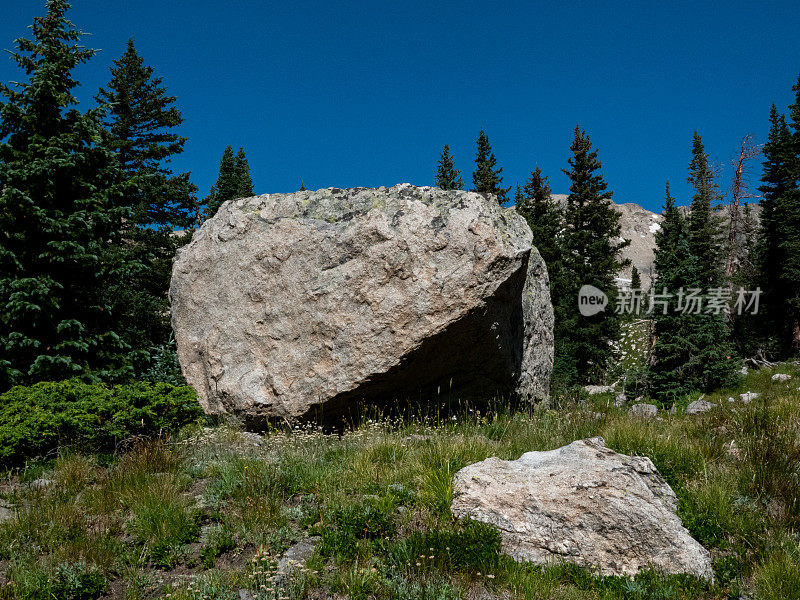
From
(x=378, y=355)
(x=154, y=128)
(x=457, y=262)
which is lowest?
(x=378, y=355)

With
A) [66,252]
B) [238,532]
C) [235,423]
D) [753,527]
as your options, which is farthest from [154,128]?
[753,527]

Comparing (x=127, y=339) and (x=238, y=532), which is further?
(x=127, y=339)

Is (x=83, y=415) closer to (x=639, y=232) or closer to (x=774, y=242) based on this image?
(x=774, y=242)

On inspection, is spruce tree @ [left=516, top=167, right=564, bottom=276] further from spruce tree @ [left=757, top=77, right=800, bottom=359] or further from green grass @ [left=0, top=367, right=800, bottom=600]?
green grass @ [left=0, top=367, right=800, bottom=600]

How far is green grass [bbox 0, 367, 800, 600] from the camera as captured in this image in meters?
4.19

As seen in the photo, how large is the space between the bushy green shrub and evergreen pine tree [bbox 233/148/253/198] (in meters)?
29.6

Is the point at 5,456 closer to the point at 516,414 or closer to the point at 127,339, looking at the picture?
the point at 127,339

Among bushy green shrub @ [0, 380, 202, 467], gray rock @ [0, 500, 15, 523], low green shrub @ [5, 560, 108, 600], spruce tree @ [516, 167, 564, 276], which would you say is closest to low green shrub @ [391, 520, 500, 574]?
low green shrub @ [5, 560, 108, 600]

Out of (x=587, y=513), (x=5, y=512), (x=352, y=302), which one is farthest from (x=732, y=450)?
(x=5, y=512)

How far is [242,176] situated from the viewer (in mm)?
36875

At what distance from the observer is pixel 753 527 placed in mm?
4852

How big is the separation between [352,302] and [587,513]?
498cm

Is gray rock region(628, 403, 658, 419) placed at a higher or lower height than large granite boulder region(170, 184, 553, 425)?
lower

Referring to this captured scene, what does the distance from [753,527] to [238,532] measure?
17.0 feet
